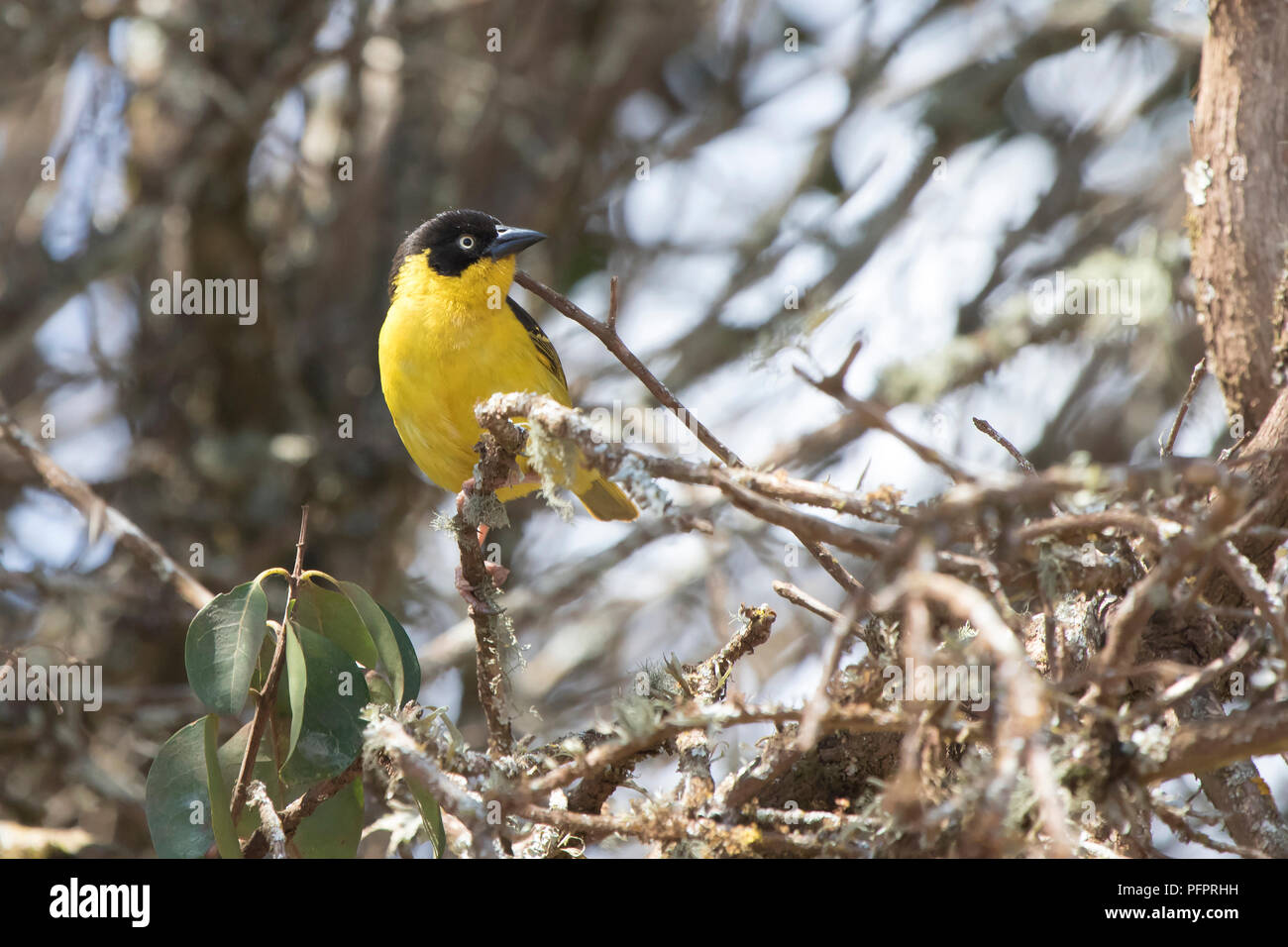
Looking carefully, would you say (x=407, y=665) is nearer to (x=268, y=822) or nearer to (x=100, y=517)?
(x=268, y=822)

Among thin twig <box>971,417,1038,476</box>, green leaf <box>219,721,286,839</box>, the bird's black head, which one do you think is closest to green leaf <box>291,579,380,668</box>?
green leaf <box>219,721,286,839</box>

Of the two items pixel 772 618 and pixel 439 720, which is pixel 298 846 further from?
pixel 772 618

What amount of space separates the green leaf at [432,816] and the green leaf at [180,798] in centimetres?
42

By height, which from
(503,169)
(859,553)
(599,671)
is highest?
(503,169)

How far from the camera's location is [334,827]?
8.75ft

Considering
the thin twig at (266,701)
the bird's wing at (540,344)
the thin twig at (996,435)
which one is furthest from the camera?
the bird's wing at (540,344)

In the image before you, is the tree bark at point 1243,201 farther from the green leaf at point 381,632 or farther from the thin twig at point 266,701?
the thin twig at point 266,701

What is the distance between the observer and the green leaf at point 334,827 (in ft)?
8.68

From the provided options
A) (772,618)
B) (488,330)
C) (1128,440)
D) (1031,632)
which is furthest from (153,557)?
(1128,440)

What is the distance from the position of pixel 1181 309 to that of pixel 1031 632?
3.14 m

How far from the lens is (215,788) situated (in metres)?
2.40

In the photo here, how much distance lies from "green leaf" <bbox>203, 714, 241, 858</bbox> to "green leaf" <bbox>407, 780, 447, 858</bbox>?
1.15 ft

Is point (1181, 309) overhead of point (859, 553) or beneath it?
overhead

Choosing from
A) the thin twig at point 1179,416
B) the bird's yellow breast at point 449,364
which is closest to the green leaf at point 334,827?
the bird's yellow breast at point 449,364
